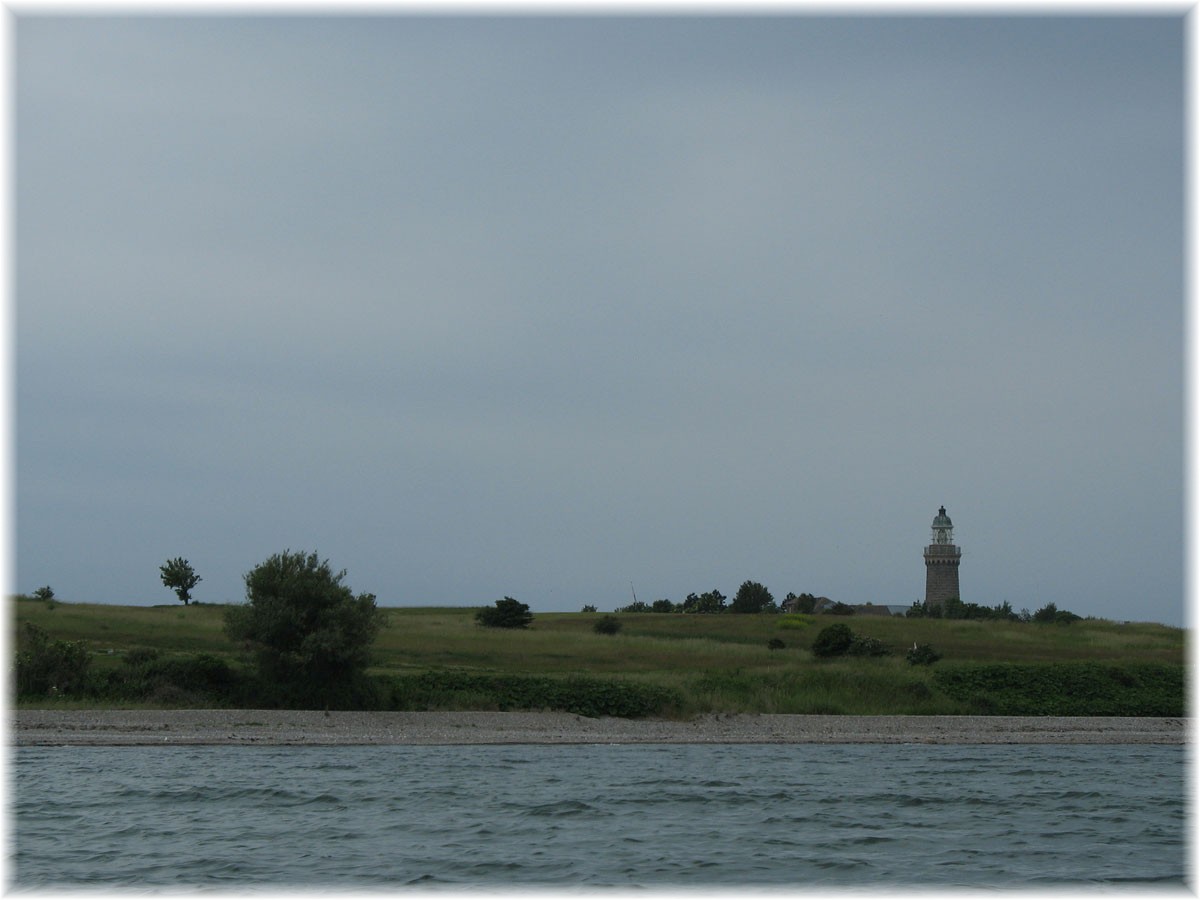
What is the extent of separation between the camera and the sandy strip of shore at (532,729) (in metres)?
36.0

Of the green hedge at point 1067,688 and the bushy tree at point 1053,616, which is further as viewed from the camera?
the bushy tree at point 1053,616

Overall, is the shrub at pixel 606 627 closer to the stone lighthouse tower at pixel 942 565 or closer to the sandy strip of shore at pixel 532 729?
the sandy strip of shore at pixel 532 729

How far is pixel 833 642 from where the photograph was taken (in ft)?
181

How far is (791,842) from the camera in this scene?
72.5ft

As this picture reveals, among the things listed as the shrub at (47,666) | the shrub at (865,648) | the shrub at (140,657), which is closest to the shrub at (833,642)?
the shrub at (865,648)

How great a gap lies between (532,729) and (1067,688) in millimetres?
22214

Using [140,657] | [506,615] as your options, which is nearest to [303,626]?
[140,657]

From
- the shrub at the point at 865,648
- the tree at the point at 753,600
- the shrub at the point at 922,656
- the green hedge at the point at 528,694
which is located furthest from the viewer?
the tree at the point at 753,600

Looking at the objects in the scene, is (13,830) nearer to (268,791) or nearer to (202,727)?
(268,791)

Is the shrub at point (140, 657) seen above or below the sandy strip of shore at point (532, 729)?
above

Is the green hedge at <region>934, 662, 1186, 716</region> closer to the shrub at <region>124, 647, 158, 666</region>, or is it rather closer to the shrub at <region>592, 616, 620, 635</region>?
the shrub at <region>592, 616, 620, 635</region>

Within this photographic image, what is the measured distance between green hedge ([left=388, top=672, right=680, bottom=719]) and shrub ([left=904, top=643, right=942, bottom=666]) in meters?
13.7

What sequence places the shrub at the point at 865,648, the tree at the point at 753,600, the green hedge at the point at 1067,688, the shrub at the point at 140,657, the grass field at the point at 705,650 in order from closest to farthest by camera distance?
1. the shrub at the point at 140,657
2. the grass field at the point at 705,650
3. the green hedge at the point at 1067,688
4. the shrub at the point at 865,648
5. the tree at the point at 753,600

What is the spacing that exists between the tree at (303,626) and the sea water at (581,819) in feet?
17.7
